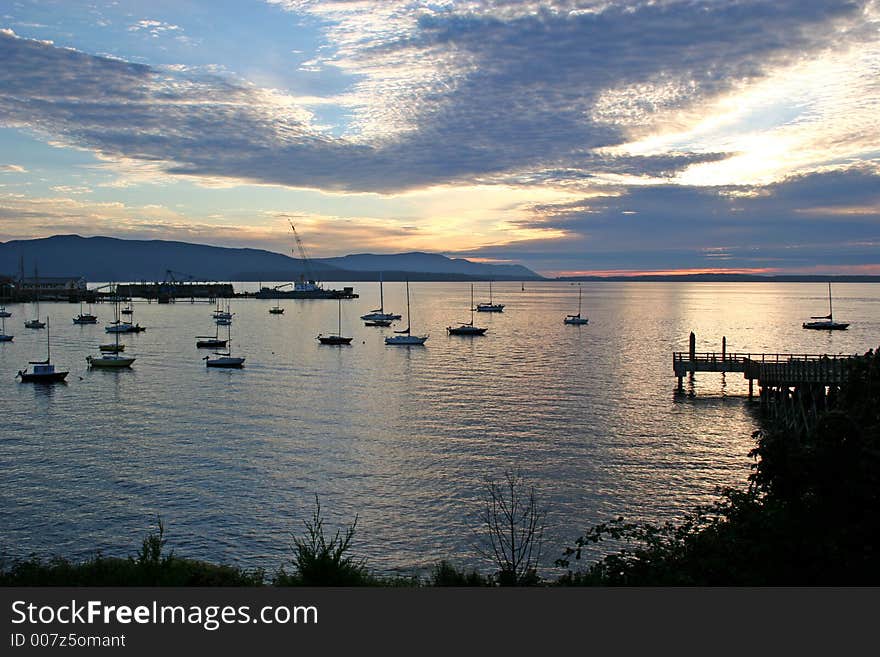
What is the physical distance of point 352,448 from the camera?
38906 mm

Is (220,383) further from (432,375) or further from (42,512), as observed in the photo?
(42,512)

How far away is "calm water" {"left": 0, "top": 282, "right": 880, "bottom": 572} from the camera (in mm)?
27094

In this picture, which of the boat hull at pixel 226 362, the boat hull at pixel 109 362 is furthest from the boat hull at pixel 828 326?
the boat hull at pixel 109 362

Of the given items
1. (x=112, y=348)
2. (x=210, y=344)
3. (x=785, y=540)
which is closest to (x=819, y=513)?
(x=785, y=540)

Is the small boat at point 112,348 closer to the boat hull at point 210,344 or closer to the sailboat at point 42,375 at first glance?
the boat hull at point 210,344

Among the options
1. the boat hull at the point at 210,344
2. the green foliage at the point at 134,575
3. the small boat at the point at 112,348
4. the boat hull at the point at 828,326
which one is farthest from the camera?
the boat hull at the point at 828,326

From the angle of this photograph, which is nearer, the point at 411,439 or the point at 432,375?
the point at 411,439

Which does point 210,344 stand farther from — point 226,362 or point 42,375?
point 42,375

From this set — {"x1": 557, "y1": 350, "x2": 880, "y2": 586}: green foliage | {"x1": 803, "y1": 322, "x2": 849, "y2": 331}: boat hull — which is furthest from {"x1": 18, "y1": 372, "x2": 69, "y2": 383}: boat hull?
{"x1": 803, "y1": 322, "x2": 849, "y2": 331}: boat hull

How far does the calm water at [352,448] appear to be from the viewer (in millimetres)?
27094

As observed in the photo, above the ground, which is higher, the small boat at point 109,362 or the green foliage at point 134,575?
the small boat at point 109,362
